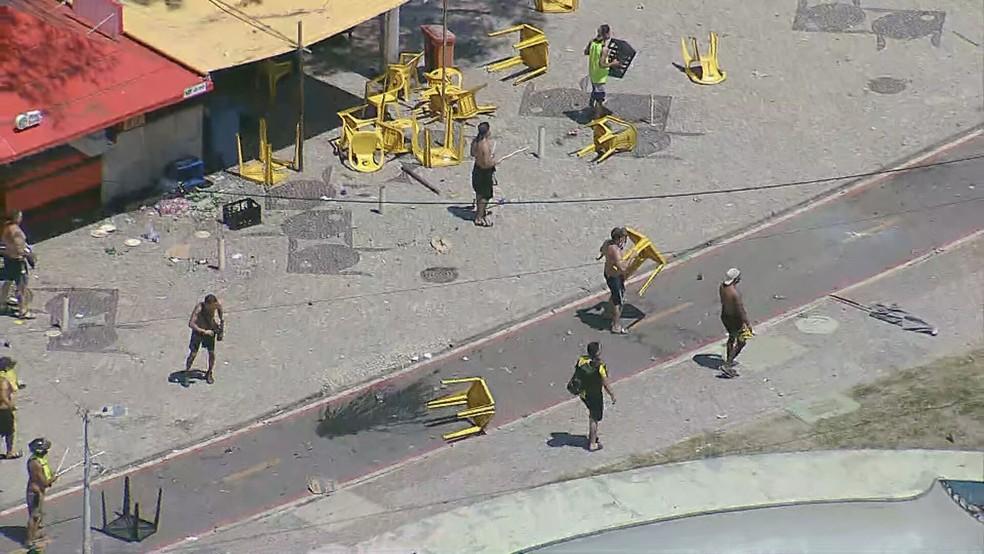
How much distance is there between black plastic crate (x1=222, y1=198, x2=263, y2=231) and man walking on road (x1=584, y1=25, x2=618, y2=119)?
5.63m

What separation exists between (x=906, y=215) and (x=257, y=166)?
9.23m

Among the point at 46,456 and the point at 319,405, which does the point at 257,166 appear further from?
the point at 46,456

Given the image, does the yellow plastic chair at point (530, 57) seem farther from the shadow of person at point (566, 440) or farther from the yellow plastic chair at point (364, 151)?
the shadow of person at point (566, 440)

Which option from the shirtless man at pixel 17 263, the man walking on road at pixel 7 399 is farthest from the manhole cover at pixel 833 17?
the man walking on road at pixel 7 399

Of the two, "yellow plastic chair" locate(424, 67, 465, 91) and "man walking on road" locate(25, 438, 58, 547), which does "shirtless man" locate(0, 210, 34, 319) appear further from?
"yellow plastic chair" locate(424, 67, 465, 91)

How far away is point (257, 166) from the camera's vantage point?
89.2 feet

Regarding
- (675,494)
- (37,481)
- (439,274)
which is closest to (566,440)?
(439,274)

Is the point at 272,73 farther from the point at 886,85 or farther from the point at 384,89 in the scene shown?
the point at 886,85

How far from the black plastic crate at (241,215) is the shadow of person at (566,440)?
623 centimetres

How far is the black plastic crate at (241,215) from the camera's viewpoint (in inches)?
1014

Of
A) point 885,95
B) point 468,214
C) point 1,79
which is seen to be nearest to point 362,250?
point 468,214

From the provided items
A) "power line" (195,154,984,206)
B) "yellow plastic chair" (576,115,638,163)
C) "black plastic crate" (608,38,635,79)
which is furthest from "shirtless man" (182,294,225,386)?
"black plastic crate" (608,38,635,79)

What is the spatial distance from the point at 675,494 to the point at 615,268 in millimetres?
7285

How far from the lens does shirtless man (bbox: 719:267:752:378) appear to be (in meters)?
22.3
